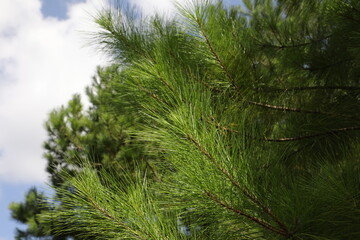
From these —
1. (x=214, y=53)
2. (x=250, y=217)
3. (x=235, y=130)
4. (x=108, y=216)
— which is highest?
(x=214, y=53)

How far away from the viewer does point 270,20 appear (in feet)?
11.5

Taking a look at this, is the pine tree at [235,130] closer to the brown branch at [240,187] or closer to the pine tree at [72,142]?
the brown branch at [240,187]

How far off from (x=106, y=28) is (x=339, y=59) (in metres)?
1.66

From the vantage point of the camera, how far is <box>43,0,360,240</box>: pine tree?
1.23 meters

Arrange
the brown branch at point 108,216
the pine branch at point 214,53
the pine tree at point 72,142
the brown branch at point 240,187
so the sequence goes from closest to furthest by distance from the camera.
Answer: the brown branch at point 240,187
the brown branch at point 108,216
the pine branch at point 214,53
the pine tree at point 72,142

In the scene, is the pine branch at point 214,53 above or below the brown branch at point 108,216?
above

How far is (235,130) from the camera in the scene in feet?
5.45

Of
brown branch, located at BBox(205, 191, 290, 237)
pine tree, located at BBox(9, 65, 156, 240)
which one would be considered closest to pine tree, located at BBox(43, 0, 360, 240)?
brown branch, located at BBox(205, 191, 290, 237)

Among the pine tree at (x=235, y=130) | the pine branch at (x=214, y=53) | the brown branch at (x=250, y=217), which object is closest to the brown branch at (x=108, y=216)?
the pine tree at (x=235, y=130)

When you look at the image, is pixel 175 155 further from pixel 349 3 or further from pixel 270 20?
pixel 270 20

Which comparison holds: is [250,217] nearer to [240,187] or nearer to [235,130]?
[240,187]

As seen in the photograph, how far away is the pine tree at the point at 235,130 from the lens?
123cm

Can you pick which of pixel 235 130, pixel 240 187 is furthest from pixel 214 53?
pixel 240 187

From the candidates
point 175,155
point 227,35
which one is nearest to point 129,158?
point 227,35
